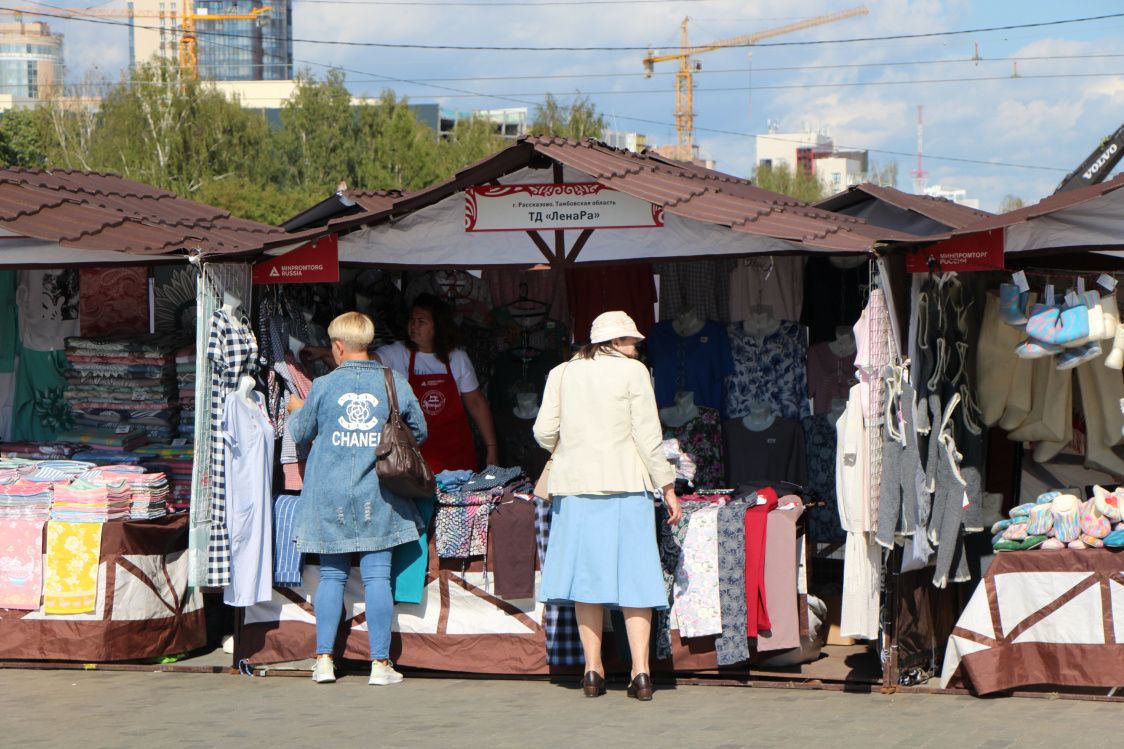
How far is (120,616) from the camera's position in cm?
709

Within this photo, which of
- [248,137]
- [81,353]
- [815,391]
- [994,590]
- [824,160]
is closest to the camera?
[994,590]

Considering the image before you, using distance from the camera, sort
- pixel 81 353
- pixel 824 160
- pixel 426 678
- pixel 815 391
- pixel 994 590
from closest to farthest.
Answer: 1. pixel 994 590
2. pixel 426 678
3. pixel 81 353
4. pixel 815 391
5. pixel 824 160

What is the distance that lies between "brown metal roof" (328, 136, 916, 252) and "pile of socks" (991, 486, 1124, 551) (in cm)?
139

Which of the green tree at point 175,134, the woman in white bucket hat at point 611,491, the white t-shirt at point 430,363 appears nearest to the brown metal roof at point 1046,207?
the woman in white bucket hat at point 611,491

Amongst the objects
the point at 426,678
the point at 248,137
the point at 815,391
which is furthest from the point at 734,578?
the point at 248,137

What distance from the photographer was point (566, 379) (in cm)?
630

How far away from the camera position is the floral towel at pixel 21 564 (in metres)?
7.09

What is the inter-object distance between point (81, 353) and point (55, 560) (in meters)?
1.42

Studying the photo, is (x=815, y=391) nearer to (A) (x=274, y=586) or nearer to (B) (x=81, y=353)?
(A) (x=274, y=586)

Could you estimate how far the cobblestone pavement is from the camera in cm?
557

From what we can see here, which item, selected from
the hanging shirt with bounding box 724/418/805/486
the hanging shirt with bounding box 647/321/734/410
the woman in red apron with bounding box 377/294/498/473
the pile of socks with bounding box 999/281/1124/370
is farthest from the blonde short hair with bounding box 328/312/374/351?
the pile of socks with bounding box 999/281/1124/370

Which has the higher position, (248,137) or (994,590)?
(248,137)

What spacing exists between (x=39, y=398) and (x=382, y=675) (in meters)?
3.22

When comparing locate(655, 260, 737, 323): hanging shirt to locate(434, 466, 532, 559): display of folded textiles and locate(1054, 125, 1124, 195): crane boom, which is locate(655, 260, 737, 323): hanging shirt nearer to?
locate(434, 466, 532, 559): display of folded textiles
